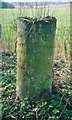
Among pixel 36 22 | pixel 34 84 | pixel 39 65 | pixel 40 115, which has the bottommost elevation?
pixel 40 115

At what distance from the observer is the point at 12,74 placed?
13.1 ft

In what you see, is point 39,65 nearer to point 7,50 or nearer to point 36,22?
point 36,22

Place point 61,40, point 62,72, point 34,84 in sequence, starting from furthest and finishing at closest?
point 61,40 → point 62,72 → point 34,84

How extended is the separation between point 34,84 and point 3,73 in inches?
39.6

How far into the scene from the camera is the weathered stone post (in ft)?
10.2

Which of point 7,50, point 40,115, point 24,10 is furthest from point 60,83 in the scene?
point 7,50

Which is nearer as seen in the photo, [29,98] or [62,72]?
[29,98]

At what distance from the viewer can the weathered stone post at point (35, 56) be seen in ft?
10.2

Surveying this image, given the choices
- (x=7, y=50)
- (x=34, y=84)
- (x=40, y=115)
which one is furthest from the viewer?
(x=7, y=50)

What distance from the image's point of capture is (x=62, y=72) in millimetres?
4297

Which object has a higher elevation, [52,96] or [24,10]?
[24,10]

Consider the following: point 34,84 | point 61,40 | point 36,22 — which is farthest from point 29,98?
point 61,40

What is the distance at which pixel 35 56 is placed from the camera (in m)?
3.14

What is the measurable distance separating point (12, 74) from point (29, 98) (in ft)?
2.68
